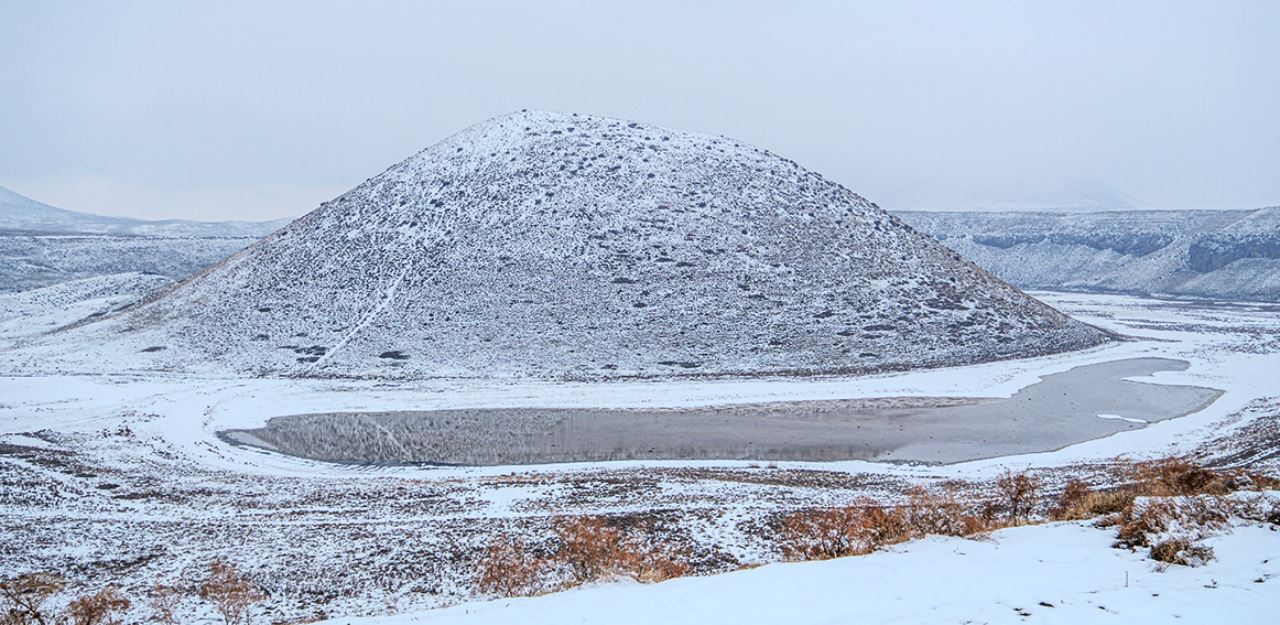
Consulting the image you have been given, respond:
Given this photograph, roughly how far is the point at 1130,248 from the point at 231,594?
139 m

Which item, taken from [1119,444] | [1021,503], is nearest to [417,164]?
[1119,444]

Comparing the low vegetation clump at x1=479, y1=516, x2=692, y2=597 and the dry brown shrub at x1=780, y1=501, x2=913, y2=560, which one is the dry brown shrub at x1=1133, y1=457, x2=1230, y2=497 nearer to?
the dry brown shrub at x1=780, y1=501, x2=913, y2=560

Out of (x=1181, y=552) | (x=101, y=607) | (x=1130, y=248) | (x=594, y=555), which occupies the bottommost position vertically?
(x=101, y=607)

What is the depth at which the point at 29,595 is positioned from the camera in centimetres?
1232

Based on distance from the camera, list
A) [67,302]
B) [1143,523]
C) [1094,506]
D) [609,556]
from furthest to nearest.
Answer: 1. [67,302]
2. [1094,506]
3. [609,556]
4. [1143,523]

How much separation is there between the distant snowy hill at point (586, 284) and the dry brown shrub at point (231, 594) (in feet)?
88.9

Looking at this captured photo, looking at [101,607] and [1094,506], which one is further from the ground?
[1094,506]

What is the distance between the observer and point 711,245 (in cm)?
5350

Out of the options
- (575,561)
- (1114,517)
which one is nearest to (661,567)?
(575,561)

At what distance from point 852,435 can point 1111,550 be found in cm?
1792

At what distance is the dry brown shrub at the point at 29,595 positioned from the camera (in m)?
10.9

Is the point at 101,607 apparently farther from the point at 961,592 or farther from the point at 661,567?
the point at 961,592

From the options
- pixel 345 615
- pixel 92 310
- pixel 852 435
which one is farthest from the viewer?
pixel 92 310

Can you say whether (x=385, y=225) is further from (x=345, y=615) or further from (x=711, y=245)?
(x=345, y=615)
